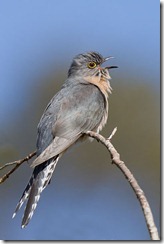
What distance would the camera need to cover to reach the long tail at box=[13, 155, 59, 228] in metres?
4.80

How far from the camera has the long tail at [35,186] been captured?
15.8 ft

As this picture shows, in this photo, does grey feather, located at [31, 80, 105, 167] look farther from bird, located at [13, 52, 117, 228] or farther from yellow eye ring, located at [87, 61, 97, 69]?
yellow eye ring, located at [87, 61, 97, 69]

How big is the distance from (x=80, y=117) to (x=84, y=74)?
854mm

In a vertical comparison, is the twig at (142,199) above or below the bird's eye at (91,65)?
below

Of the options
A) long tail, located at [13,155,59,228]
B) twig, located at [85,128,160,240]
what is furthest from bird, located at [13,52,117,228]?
twig, located at [85,128,160,240]

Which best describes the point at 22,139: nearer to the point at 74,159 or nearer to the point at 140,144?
the point at 74,159

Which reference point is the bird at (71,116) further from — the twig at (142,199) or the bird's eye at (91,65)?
the twig at (142,199)

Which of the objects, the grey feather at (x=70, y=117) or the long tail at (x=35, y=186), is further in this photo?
the grey feather at (x=70, y=117)

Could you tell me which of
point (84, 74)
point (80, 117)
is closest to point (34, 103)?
point (84, 74)

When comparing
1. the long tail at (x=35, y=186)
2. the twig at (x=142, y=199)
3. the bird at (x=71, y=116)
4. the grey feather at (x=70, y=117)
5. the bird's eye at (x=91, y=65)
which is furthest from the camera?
the bird's eye at (x=91, y=65)

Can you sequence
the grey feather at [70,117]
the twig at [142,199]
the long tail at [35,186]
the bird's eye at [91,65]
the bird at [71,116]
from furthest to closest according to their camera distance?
the bird's eye at [91,65], the grey feather at [70,117], the bird at [71,116], the long tail at [35,186], the twig at [142,199]

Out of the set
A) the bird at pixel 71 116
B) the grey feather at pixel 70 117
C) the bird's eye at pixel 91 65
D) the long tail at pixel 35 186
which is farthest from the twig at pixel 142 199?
the bird's eye at pixel 91 65

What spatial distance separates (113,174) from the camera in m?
8.51

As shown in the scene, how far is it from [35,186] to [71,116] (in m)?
0.96
